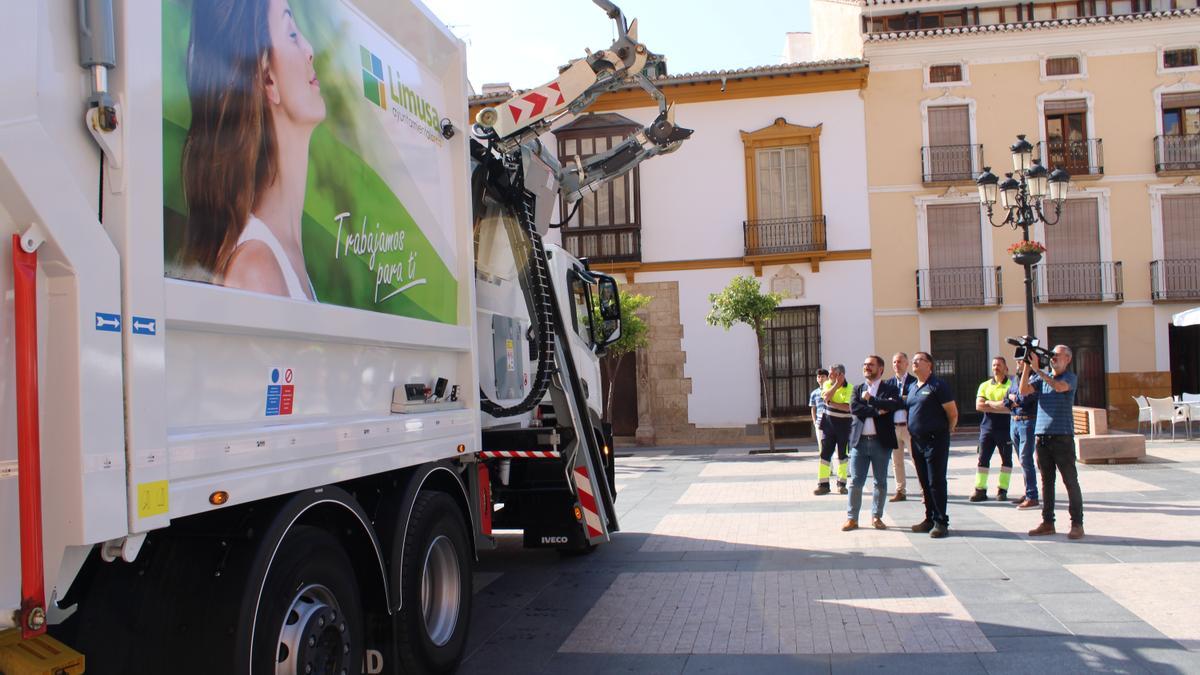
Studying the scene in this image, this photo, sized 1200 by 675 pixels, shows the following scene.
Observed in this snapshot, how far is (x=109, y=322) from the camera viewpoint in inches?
102

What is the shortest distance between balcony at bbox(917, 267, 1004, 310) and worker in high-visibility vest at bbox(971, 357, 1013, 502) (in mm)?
12450

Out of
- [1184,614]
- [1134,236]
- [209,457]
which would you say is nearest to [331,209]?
[209,457]

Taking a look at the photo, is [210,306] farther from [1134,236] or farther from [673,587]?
[1134,236]

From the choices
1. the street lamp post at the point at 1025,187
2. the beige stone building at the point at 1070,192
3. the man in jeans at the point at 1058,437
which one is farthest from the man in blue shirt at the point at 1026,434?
the beige stone building at the point at 1070,192

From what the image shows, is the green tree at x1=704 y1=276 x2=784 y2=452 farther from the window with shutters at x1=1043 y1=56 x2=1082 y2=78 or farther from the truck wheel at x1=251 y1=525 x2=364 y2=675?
the truck wheel at x1=251 y1=525 x2=364 y2=675

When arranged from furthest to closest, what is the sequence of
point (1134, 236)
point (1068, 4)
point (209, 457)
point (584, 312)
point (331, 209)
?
point (1068, 4) → point (1134, 236) → point (584, 312) → point (331, 209) → point (209, 457)

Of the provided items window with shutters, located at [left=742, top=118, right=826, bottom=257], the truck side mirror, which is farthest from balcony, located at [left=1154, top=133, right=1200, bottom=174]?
the truck side mirror

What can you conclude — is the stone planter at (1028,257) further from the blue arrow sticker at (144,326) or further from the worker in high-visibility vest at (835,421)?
the blue arrow sticker at (144,326)

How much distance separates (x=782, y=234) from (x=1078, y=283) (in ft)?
22.7

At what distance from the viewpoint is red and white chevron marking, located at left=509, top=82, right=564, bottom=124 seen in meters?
6.63

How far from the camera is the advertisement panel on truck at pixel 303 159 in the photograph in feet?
10.1

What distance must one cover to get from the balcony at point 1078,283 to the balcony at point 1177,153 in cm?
253

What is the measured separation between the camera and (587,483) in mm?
6930

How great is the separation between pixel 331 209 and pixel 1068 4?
2541 centimetres
